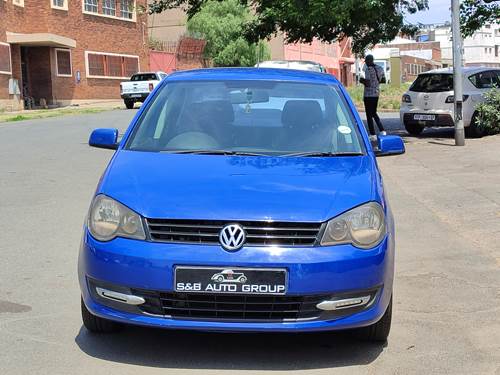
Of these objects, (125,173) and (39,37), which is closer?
(125,173)

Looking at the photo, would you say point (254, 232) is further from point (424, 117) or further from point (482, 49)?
point (482, 49)

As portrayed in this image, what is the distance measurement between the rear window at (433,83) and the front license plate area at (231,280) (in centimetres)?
1339

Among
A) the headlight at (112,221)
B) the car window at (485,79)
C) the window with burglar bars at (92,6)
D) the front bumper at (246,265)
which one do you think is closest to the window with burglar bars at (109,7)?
the window with burglar bars at (92,6)

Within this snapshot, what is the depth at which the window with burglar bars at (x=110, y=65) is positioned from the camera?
4156 centimetres

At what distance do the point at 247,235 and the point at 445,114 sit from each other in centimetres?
1313

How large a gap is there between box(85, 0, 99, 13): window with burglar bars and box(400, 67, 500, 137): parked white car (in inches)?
1136

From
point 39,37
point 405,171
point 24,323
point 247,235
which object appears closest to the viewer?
point 247,235

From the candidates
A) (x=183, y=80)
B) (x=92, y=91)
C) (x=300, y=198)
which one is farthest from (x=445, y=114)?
(x=92, y=91)

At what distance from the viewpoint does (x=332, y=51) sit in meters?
74.4

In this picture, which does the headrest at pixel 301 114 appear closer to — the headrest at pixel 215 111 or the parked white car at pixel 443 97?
the headrest at pixel 215 111

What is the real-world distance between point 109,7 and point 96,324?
41991mm

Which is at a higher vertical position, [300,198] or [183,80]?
[183,80]

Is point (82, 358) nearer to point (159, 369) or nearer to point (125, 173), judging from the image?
point (159, 369)

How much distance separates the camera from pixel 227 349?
→ 418 centimetres
